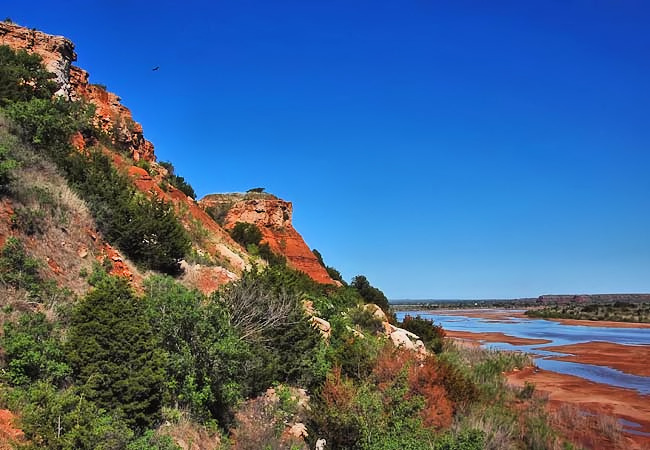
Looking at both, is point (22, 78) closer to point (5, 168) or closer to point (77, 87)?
point (77, 87)

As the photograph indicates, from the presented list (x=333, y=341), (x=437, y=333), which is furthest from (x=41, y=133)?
(x=437, y=333)

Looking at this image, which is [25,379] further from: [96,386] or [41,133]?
[41,133]

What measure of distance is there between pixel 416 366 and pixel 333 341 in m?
2.94

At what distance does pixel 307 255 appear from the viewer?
1432 inches

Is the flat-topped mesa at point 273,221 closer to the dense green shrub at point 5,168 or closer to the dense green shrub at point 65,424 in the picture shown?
the dense green shrub at point 5,168

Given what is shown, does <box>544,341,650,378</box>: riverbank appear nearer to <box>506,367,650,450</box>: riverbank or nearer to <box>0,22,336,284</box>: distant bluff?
<box>506,367,650,450</box>: riverbank

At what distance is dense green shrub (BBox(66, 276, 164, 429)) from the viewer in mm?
7121

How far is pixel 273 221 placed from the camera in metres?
38.2

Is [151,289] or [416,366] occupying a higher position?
[151,289]

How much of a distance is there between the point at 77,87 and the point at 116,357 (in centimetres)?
1823

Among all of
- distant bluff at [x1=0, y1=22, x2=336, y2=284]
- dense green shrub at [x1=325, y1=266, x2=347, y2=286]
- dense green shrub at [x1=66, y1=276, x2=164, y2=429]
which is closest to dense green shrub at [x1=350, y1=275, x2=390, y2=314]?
dense green shrub at [x1=325, y1=266, x2=347, y2=286]

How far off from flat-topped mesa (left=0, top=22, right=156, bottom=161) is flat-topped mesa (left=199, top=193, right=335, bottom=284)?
1165 cm

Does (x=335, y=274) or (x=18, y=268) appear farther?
(x=335, y=274)

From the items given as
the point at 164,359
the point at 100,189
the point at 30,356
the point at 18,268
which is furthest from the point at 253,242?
the point at 30,356
